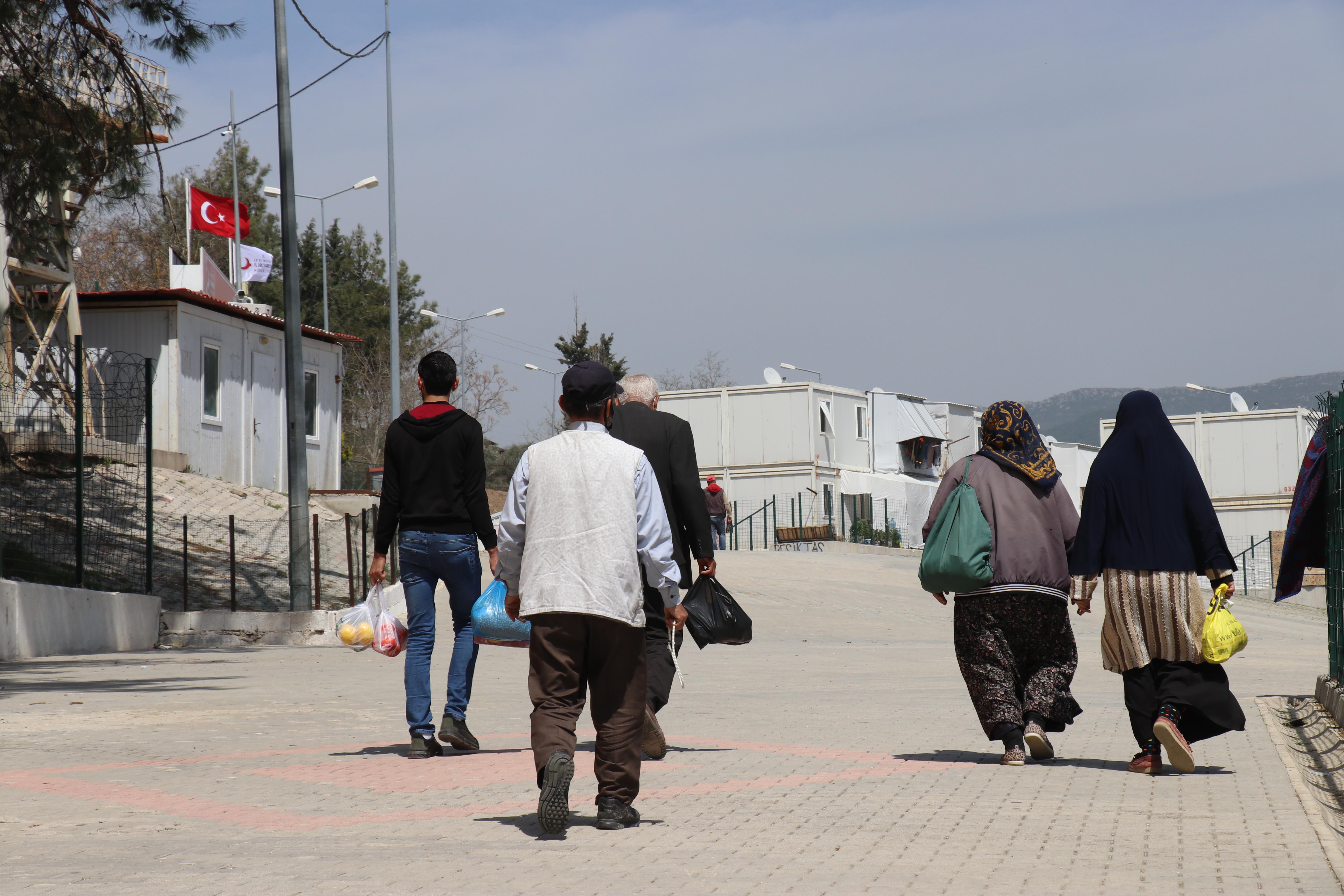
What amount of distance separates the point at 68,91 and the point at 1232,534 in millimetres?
55312

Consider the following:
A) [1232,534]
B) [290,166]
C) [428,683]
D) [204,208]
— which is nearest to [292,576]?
[290,166]

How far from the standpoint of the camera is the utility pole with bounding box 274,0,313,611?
1648cm

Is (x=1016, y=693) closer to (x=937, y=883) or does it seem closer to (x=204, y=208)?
(x=937, y=883)

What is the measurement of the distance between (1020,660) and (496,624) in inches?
101

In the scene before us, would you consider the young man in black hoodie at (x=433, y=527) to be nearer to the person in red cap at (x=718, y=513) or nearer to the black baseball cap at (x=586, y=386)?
the black baseball cap at (x=586, y=386)

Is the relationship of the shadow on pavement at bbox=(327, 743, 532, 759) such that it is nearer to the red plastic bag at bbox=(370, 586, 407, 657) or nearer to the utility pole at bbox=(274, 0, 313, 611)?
the red plastic bag at bbox=(370, 586, 407, 657)

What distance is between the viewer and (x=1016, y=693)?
7.26 m

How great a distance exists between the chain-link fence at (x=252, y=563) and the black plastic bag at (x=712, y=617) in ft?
31.0

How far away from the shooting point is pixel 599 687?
17.4 ft

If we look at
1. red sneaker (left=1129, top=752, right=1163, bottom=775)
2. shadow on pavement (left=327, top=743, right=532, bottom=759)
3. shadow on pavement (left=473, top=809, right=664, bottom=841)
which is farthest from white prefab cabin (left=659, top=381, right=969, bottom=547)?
shadow on pavement (left=473, top=809, right=664, bottom=841)

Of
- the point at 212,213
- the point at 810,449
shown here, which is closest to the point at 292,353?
the point at 212,213

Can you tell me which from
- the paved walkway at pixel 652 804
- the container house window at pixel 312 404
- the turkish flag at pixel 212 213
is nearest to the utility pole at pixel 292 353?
the paved walkway at pixel 652 804

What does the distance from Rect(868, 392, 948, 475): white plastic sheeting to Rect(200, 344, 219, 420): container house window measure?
32.6 metres

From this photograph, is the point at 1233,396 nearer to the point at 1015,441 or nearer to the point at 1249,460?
the point at 1249,460
